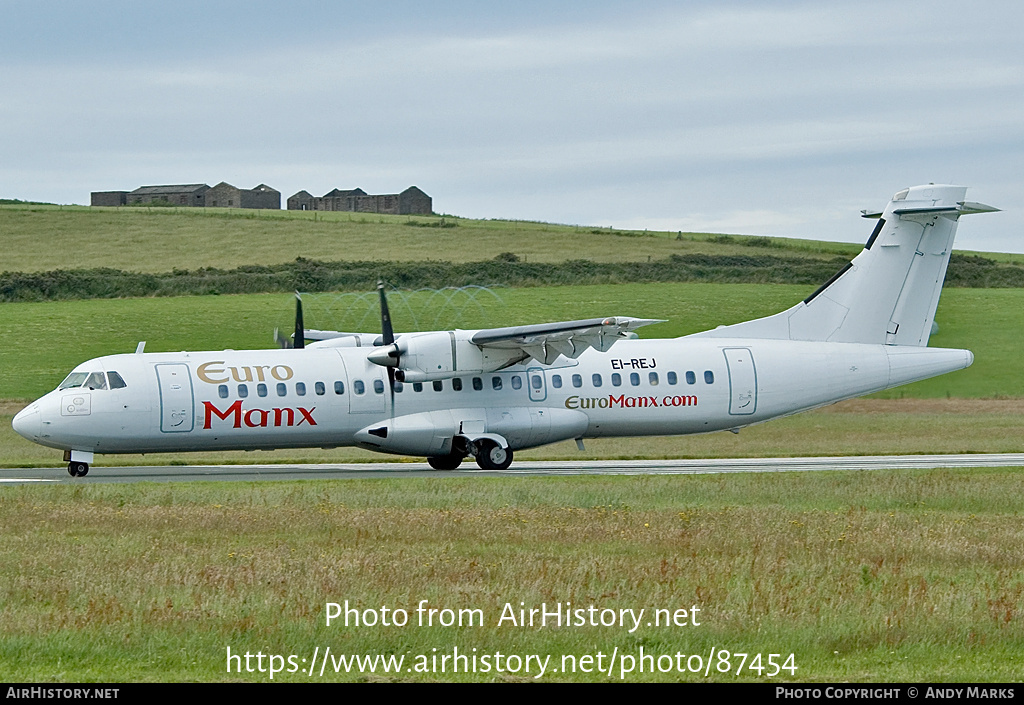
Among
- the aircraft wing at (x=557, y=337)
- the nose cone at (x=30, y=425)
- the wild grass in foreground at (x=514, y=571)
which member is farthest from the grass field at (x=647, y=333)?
the wild grass in foreground at (x=514, y=571)

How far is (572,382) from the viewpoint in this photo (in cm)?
3023

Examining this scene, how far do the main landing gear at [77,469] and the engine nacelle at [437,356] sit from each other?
6475 millimetres

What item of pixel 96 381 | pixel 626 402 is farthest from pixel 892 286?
pixel 96 381

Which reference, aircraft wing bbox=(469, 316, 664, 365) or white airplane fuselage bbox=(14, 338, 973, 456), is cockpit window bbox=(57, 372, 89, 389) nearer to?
white airplane fuselage bbox=(14, 338, 973, 456)

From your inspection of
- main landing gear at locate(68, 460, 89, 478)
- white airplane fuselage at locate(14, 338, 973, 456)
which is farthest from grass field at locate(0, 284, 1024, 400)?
main landing gear at locate(68, 460, 89, 478)

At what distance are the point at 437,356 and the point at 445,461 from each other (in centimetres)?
344

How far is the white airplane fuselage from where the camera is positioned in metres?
27.3

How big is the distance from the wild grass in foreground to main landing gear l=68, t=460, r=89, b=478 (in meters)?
3.49

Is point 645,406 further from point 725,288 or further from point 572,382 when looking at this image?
point 725,288

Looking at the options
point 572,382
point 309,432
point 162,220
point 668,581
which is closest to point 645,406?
point 572,382

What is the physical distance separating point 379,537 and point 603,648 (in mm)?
7087

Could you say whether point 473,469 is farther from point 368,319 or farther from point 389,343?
point 368,319

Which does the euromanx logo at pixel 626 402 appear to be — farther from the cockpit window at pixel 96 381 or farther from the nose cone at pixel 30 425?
the nose cone at pixel 30 425
